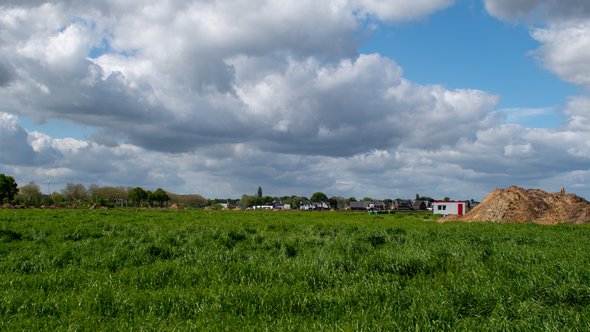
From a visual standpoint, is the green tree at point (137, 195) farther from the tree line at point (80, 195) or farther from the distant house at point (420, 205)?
the distant house at point (420, 205)

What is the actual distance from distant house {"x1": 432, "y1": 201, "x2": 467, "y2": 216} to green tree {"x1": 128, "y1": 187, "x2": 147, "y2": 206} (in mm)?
91690

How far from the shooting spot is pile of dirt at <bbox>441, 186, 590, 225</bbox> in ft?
124

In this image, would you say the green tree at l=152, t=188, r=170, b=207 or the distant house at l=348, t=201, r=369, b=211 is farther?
the distant house at l=348, t=201, r=369, b=211

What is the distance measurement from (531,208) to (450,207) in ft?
189

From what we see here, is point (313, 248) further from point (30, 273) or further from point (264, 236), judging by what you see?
point (30, 273)

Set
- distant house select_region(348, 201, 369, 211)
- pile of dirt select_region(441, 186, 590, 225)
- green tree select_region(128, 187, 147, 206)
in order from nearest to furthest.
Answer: pile of dirt select_region(441, 186, 590, 225)
green tree select_region(128, 187, 147, 206)
distant house select_region(348, 201, 369, 211)

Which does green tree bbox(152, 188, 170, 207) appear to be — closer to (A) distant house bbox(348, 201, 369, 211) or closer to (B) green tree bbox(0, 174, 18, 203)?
(B) green tree bbox(0, 174, 18, 203)

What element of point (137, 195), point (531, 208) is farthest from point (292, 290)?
point (137, 195)

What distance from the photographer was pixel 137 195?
13588 cm

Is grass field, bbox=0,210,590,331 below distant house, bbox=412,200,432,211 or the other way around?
below

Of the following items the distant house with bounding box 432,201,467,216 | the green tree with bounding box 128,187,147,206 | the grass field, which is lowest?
the grass field

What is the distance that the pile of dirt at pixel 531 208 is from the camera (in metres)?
37.8

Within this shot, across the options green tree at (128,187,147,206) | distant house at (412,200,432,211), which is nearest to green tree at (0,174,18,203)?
green tree at (128,187,147,206)

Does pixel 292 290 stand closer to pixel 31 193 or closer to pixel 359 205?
pixel 31 193
